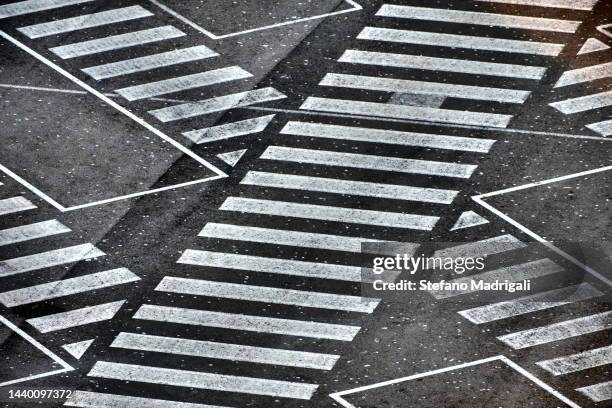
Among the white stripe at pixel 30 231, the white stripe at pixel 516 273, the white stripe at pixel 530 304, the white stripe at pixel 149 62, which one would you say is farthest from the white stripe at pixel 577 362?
the white stripe at pixel 149 62

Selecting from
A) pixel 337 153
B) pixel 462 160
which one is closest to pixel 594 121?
pixel 462 160

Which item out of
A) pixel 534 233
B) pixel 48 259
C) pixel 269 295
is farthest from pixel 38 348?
pixel 534 233

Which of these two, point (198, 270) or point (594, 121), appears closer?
point (198, 270)

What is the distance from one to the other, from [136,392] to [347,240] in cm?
333

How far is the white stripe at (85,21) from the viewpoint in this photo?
22.9 meters

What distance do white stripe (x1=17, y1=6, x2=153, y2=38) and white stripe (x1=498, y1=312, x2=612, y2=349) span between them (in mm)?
7978

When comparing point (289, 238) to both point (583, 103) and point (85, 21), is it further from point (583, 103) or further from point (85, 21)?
point (85, 21)

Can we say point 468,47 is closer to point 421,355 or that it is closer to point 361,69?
point 361,69

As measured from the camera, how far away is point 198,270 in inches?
733

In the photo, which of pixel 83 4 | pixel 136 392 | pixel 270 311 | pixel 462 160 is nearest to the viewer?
pixel 136 392

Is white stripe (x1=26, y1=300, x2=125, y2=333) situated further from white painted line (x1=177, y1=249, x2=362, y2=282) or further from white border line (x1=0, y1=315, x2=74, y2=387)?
white painted line (x1=177, y1=249, x2=362, y2=282)

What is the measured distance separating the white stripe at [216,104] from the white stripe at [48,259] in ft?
9.28

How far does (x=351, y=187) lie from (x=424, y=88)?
2.38m

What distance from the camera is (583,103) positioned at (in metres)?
21.5
